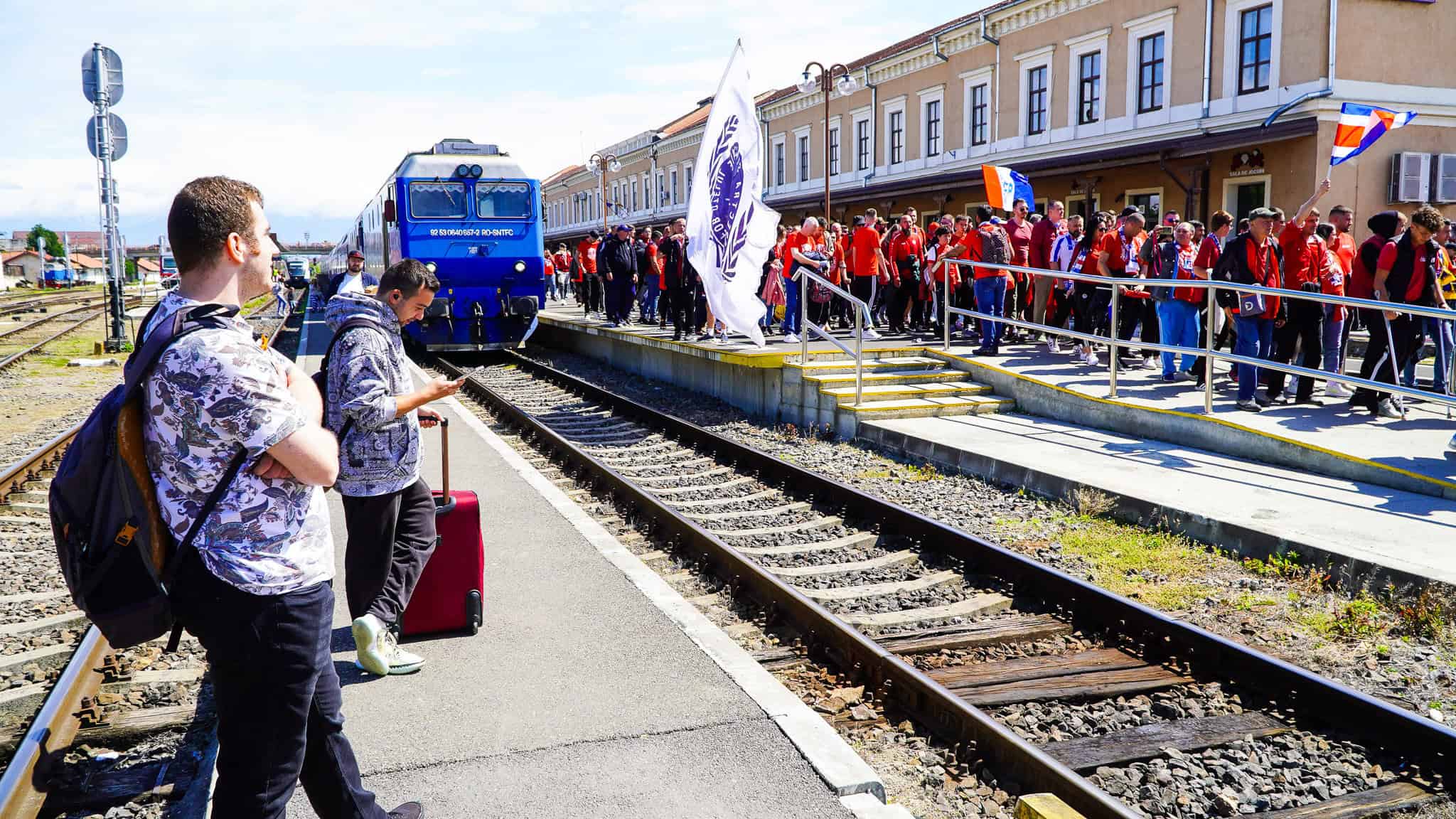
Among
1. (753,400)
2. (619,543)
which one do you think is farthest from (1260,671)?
(753,400)

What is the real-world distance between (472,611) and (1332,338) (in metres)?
9.15

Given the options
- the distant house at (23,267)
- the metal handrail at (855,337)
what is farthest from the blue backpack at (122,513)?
the distant house at (23,267)

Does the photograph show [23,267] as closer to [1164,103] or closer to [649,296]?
[649,296]

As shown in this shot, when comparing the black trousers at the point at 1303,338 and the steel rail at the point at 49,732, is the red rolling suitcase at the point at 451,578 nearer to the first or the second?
the steel rail at the point at 49,732

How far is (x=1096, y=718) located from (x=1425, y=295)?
7.32m

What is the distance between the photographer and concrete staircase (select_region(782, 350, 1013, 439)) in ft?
37.8

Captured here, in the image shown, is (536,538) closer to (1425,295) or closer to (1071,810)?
(1071,810)

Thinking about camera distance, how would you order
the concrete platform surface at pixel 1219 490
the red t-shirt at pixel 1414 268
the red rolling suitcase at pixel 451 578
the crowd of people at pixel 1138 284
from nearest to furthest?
the red rolling suitcase at pixel 451 578 → the concrete platform surface at pixel 1219 490 → the red t-shirt at pixel 1414 268 → the crowd of people at pixel 1138 284

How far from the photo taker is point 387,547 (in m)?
4.50

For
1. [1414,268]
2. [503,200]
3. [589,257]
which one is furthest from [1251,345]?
[589,257]

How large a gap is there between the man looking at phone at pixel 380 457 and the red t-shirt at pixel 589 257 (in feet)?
65.8

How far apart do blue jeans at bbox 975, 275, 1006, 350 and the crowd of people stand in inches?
1.1

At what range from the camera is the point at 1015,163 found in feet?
89.9

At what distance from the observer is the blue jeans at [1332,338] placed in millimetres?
10711
